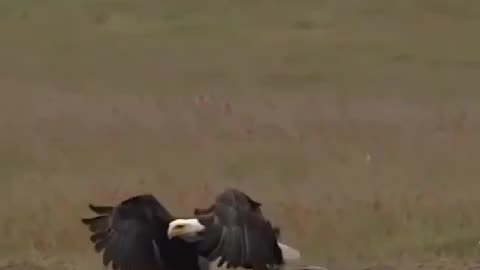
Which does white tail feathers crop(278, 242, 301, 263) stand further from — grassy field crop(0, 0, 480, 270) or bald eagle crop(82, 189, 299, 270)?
grassy field crop(0, 0, 480, 270)

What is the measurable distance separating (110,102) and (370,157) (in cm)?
348

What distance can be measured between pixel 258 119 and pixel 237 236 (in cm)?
719

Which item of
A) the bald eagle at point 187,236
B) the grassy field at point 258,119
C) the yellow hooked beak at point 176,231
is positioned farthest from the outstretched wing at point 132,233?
the grassy field at point 258,119

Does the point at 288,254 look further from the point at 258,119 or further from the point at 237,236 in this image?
the point at 258,119

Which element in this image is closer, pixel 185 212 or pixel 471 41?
pixel 185 212

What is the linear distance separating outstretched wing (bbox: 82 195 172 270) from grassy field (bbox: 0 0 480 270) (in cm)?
117

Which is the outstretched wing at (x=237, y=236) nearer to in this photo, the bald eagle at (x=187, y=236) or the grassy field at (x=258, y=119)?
the bald eagle at (x=187, y=236)

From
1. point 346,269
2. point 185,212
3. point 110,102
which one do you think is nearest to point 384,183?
point 185,212

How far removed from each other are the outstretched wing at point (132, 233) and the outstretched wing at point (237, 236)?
0.84ft

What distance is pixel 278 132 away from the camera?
13844 millimetres

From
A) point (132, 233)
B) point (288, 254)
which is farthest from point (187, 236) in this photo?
point (288, 254)

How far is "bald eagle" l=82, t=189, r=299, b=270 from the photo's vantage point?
7.41 m

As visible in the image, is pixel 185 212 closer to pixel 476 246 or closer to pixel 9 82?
pixel 476 246

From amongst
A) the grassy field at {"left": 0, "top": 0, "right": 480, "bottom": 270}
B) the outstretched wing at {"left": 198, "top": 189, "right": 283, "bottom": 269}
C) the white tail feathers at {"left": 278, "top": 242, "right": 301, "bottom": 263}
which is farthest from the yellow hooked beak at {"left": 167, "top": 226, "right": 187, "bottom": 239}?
the grassy field at {"left": 0, "top": 0, "right": 480, "bottom": 270}
